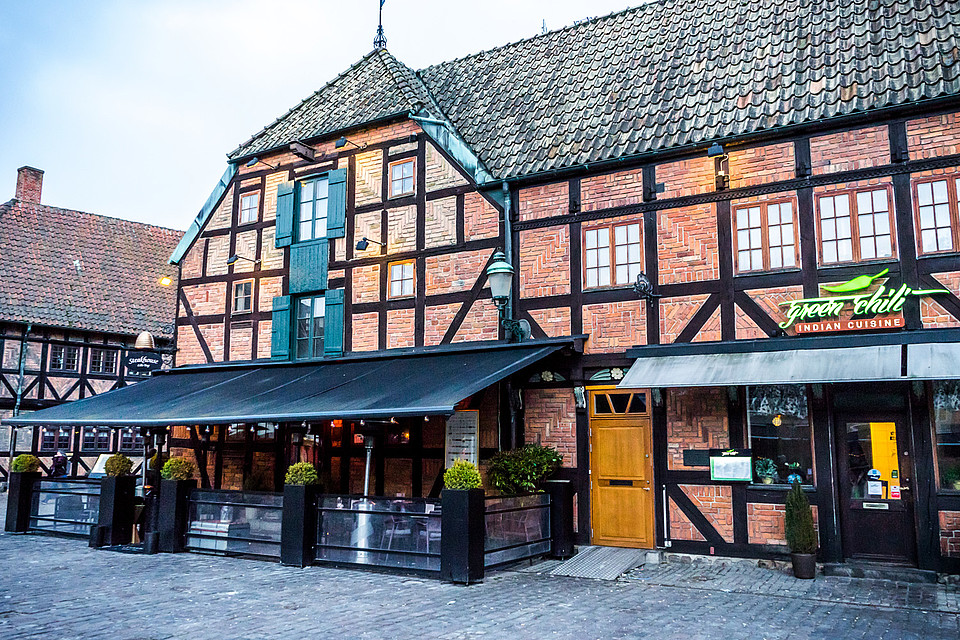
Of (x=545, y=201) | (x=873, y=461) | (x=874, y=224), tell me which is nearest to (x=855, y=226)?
(x=874, y=224)

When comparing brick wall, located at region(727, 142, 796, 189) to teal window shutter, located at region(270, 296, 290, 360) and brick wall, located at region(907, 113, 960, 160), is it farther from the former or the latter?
teal window shutter, located at region(270, 296, 290, 360)

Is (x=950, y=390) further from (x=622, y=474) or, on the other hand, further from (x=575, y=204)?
(x=575, y=204)

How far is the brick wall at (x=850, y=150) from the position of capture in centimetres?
1005

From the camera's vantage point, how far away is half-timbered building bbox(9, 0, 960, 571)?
9.67 metres

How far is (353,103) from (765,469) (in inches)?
397

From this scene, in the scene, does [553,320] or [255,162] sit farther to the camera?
[255,162]

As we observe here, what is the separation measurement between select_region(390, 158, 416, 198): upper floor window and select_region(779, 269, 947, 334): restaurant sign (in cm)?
663

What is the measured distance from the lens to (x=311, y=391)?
39.3 ft

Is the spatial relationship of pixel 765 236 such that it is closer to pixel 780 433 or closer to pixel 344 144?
pixel 780 433

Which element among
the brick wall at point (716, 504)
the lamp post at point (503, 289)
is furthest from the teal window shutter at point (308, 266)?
the brick wall at point (716, 504)

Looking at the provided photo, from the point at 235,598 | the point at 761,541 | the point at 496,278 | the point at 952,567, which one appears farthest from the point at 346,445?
the point at 952,567

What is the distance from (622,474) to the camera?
11.1 meters

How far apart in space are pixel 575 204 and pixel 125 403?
8.48 m

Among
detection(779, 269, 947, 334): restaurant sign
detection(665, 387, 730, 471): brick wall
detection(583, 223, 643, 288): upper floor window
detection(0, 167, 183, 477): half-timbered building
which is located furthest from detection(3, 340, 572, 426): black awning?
detection(0, 167, 183, 477): half-timbered building
